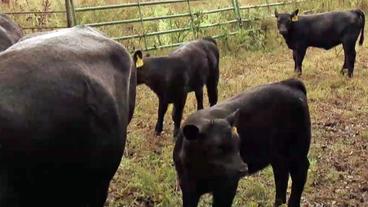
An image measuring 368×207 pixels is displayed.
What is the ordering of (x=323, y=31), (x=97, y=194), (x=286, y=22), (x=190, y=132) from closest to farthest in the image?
(x=97, y=194)
(x=190, y=132)
(x=323, y=31)
(x=286, y=22)

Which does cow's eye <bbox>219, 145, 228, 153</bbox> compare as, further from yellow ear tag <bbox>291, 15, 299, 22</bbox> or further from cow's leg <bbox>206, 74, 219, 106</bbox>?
yellow ear tag <bbox>291, 15, 299, 22</bbox>

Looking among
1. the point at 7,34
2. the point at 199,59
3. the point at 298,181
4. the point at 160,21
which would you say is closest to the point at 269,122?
the point at 298,181

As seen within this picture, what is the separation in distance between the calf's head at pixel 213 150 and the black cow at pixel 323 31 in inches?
277

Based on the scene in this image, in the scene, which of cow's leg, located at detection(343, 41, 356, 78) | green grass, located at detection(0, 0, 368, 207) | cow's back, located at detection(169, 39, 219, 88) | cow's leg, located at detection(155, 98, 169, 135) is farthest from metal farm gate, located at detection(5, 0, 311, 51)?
cow's leg, located at detection(155, 98, 169, 135)

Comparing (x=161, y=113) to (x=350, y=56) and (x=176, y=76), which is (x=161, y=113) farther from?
(x=350, y=56)

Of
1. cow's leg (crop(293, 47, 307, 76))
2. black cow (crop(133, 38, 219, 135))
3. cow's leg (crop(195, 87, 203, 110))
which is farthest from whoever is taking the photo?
cow's leg (crop(293, 47, 307, 76))

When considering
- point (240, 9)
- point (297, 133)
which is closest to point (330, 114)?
point (297, 133)

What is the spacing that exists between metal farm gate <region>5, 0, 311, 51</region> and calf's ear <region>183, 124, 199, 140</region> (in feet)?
24.2

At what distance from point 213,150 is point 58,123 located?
2300mm

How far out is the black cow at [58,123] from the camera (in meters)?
2.35

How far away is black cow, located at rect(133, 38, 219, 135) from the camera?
7.91m

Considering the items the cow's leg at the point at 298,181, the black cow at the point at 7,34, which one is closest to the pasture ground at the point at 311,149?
the cow's leg at the point at 298,181

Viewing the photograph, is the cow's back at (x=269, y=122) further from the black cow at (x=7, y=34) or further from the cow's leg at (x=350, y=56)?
the cow's leg at (x=350, y=56)

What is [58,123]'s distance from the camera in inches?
96.9
